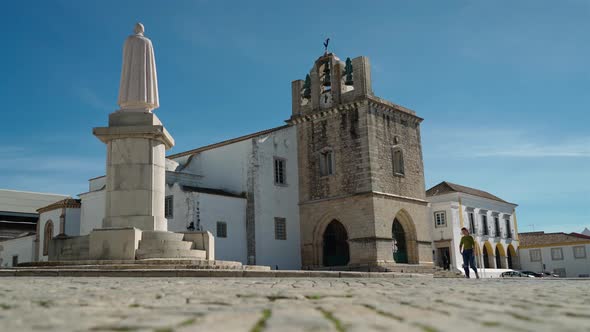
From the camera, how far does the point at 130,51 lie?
561 inches

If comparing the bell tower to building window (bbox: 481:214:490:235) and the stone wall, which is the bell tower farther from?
building window (bbox: 481:214:490:235)

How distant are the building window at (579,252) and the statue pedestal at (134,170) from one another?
3938cm

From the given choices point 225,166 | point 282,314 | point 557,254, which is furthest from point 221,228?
point 557,254

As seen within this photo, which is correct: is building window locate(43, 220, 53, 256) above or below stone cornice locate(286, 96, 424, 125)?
below

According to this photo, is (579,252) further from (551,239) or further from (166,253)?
(166,253)

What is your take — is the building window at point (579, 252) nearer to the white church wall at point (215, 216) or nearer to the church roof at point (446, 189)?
the church roof at point (446, 189)

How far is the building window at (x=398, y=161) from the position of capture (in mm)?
28952

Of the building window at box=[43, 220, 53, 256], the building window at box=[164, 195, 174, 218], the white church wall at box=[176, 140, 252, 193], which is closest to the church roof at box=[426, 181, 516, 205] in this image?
the white church wall at box=[176, 140, 252, 193]

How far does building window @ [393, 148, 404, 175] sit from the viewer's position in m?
29.0

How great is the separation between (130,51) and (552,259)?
39.9 m

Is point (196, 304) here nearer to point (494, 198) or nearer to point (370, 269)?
point (370, 269)

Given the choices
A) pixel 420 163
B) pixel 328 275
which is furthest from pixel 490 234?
pixel 328 275

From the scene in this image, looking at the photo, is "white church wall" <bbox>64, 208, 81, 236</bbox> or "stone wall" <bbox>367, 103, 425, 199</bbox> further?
"white church wall" <bbox>64, 208, 81, 236</bbox>

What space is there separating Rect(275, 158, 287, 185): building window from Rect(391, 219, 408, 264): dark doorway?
6.10 metres
